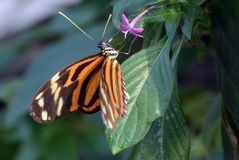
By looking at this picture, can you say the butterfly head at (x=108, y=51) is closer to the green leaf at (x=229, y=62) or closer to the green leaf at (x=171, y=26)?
the green leaf at (x=171, y=26)

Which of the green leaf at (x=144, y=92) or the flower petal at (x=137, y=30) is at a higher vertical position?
the flower petal at (x=137, y=30)

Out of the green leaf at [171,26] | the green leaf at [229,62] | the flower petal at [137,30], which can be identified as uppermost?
the flower petal at [137,30]

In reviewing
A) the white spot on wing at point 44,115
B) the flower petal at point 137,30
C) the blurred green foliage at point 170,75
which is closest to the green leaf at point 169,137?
the blurred green foliage at point 170,75

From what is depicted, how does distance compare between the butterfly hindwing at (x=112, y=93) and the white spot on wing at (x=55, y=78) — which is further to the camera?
the white spot on wing at (x=55, y=78)

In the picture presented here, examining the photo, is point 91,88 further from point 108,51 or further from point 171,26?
point 171,26

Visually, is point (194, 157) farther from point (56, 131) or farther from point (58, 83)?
point (58, 83)

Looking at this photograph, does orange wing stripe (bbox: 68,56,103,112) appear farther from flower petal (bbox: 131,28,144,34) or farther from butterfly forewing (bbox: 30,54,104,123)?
flower petal (bbox: 131,28,144,34)

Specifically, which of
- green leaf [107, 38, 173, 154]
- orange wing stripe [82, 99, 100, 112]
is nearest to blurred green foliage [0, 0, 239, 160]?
green leaf [107, 38, 173, 154]
